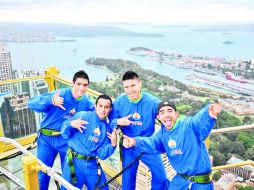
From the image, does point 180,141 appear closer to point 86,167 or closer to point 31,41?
point 86,167

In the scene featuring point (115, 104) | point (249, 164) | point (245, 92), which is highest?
point (115, 104)

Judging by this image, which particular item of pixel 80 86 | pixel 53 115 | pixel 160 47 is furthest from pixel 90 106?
pixel 160 47

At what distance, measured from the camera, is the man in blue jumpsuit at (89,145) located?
8.47 feet

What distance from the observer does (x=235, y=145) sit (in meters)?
7.52

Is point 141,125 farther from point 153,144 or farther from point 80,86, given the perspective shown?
point 80,86

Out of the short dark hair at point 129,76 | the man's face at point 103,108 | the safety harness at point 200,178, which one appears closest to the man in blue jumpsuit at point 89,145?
the man's face at point 103,108

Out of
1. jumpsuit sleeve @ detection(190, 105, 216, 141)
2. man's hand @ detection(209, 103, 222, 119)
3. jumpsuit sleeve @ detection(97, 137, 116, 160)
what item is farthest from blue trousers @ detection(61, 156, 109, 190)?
man's hand @ detection(209, 103, 222, 119)

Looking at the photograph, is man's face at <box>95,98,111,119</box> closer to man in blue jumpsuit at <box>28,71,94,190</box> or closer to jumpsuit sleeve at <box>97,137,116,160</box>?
jumpsuit sleeve at <box>97,137,116,160</box>

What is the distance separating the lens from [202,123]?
2.12 m

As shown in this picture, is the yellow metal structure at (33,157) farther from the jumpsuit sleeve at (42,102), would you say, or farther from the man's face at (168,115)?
the jumpsuit sleeve at (42,102)

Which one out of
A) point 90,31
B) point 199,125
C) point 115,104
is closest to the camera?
point 199,125

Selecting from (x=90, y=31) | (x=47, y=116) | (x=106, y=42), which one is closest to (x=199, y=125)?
(x=47, y=116)

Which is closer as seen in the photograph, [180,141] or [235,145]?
[180,141]

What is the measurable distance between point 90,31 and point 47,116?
5038 centimetres
